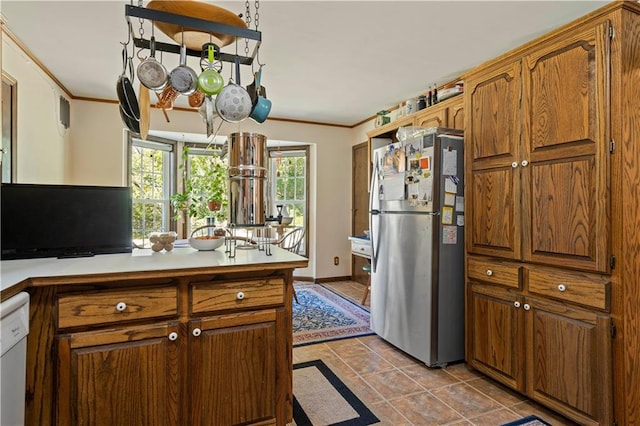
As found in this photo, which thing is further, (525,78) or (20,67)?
(20,67)

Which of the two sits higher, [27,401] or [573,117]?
[573,117]

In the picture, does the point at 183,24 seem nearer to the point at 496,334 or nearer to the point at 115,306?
the point at 115,306

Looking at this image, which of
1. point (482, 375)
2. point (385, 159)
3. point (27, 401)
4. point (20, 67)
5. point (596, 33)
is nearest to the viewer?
point (27, 401)

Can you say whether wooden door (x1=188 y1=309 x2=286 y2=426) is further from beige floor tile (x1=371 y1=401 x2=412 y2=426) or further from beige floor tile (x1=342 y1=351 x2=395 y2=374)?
beige floor tile (x1=342 y1=351 x2=395 y2=374)

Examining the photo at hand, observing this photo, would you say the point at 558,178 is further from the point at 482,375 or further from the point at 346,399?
the point at 346,399

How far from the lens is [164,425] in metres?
1.43

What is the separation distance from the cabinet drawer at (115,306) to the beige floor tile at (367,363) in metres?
1.54

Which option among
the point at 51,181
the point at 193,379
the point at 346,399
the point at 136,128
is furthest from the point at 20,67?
the point at 346,399

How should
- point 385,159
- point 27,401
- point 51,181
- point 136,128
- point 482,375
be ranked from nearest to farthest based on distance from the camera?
point 27,401
point 136,128
point 482,375
point 385,159
point 51,181

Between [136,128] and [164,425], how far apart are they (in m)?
1.43

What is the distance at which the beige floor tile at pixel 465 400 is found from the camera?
1.94 metres

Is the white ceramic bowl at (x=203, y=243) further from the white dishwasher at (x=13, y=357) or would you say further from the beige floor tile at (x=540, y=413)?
the beige floor tile at (x=540, y=413)

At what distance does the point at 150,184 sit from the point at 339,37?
342cm

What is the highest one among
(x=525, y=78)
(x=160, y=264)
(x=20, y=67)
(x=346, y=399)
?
(x=20, y=67)
